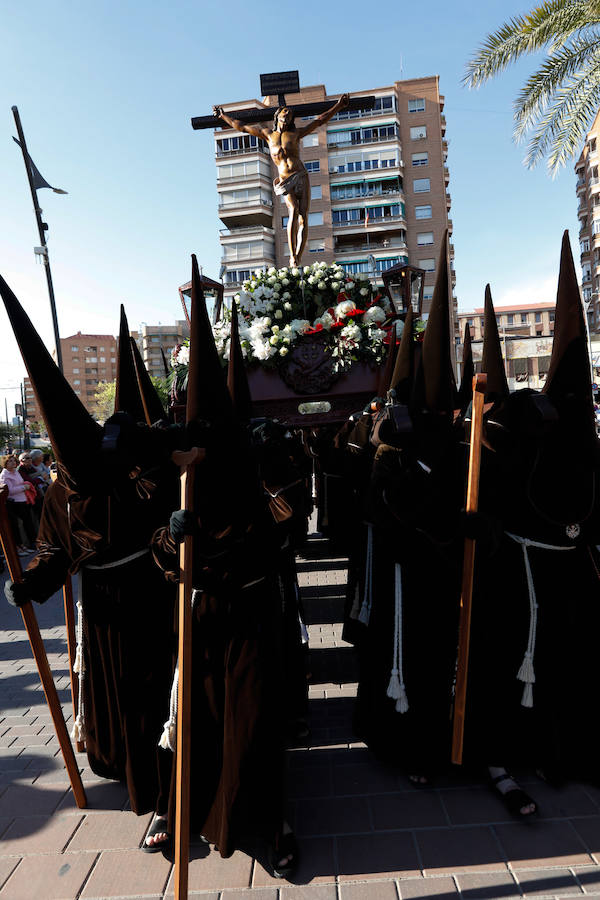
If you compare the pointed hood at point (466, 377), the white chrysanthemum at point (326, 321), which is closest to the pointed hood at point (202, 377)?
the pointed hood at point (466, 377)

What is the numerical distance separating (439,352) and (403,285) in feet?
8.67

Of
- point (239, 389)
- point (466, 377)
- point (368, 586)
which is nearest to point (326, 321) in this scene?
point (466, 377)

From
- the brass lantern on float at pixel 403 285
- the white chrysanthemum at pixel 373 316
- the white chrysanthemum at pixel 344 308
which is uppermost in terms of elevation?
the brass lantern on float at pixel 403 285

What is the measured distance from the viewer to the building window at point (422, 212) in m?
45.5

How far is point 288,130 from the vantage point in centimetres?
641

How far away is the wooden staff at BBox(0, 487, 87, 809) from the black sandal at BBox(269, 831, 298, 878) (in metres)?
1.12

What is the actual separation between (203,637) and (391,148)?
48245 mm

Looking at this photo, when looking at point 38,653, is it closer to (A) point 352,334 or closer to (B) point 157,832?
(B) point 157,832

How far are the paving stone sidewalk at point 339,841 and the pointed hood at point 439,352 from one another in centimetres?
189

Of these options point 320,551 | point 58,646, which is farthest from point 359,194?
point 58,646

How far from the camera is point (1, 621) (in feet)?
23.1

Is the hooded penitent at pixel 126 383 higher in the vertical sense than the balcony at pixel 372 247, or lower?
lower

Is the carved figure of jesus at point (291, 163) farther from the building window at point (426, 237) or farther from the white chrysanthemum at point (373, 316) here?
the building window at point (426, 237)

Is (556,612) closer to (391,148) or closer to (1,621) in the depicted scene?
(1,621)
